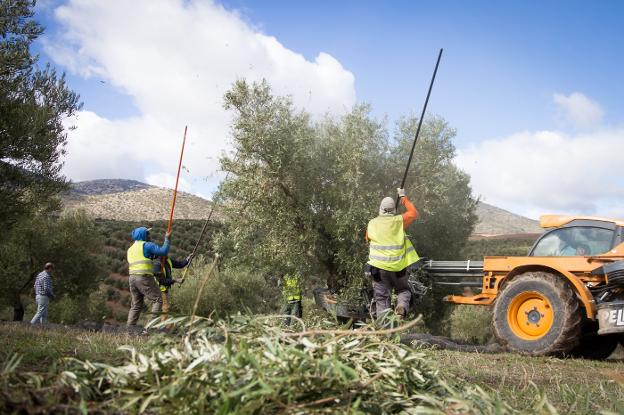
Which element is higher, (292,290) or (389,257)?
(389,257)

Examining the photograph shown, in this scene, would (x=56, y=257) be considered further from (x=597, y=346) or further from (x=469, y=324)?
(x=597, y=346)

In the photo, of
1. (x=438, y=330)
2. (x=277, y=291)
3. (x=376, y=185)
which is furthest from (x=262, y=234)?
(x=277, y=291)

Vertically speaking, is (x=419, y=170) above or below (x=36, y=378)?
above

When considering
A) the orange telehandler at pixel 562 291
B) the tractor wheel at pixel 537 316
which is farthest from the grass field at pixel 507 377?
the orange telehandler at pixel 562 291

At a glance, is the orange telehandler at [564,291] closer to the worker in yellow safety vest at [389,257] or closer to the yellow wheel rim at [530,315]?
the yellow wheel rim at [530,315]

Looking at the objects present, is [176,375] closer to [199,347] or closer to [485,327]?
[199,347]

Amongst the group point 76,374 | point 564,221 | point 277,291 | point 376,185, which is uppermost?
point 376,185

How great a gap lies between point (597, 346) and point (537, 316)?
1.98 m

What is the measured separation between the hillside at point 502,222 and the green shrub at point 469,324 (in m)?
59.2

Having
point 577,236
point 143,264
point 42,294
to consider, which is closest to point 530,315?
point 577,236

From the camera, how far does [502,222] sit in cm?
9512

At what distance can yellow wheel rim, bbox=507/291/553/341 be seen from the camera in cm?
922

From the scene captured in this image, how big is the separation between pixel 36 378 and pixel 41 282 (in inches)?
626

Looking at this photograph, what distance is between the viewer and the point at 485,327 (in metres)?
26.4
